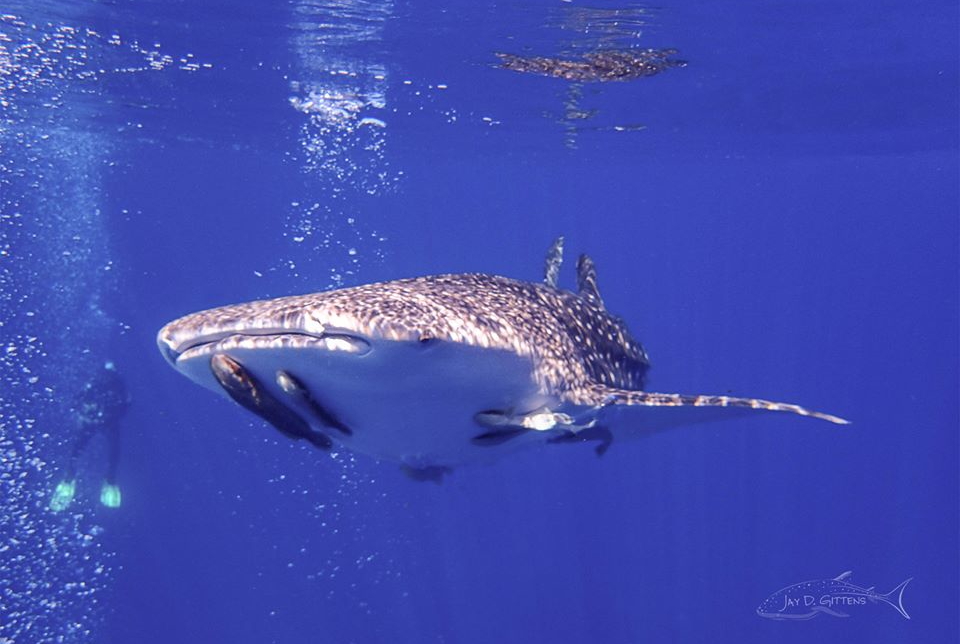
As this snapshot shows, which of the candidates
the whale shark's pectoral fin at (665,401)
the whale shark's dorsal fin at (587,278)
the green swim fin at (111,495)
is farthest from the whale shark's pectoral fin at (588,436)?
the green swim fin at (111,495)

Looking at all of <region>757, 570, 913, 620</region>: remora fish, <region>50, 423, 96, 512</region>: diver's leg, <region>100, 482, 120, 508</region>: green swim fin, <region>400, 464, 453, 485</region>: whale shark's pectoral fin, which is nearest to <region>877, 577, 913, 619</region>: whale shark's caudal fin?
<region>757, 570, 913, 620</region>: remora fish

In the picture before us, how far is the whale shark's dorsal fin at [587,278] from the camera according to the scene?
8.44 meters

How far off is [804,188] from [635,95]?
28081 millimetres

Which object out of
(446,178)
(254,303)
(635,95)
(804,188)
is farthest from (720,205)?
(254,303)

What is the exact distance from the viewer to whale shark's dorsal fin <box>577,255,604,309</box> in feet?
27.7

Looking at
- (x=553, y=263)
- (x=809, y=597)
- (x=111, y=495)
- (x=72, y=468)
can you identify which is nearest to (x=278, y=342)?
(x=553, y=263)

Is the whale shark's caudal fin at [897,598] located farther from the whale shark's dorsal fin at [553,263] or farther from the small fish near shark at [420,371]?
the small fish near shark at [420,371]

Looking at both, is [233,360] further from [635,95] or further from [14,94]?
[14,94]

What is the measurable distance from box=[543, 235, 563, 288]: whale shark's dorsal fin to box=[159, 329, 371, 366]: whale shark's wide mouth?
5.37 metres

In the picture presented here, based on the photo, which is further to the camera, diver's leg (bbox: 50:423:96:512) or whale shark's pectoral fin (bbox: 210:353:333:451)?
diver's leg (bbox: 50:423:96:512)

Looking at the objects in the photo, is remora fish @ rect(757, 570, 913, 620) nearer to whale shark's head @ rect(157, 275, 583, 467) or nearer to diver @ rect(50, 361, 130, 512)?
whale shark's head @ rect(157, 275, 583, 467)

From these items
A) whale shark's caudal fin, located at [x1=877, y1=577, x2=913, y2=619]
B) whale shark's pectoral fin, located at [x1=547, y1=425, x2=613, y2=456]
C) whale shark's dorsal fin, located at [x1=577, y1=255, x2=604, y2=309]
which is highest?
whale shark's dorsal fin, located at [x1=577, y1=255, x2=604, y2=309]

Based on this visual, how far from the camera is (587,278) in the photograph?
8.73m

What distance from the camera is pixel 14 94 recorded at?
20203 mm
